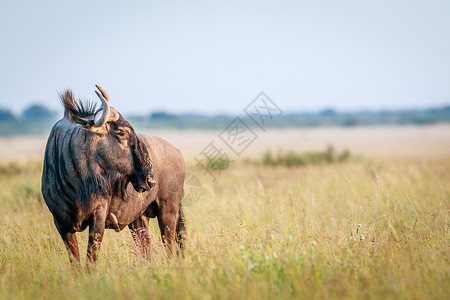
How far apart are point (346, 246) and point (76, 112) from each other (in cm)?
354

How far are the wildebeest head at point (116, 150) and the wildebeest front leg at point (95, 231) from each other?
45 centimetres

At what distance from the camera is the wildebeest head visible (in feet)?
17.5

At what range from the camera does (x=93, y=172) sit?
536 centimetres

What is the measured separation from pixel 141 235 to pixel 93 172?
4.60 ft

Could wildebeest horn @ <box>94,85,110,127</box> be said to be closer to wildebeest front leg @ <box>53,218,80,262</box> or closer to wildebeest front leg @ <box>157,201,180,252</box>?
wildebeest front leg @ <box>53,218,80,262</box>

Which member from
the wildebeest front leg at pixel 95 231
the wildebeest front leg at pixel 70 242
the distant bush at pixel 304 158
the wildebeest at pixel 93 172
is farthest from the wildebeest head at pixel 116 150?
the distant bush at pixel 304 158

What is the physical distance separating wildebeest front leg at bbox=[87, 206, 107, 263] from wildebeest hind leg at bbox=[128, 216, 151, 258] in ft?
2.06

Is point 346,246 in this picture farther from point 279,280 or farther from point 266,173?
point 266,173

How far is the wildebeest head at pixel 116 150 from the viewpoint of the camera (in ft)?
17.5

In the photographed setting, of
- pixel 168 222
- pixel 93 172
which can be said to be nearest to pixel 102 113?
pixel 93 172

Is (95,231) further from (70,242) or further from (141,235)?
(141,235)

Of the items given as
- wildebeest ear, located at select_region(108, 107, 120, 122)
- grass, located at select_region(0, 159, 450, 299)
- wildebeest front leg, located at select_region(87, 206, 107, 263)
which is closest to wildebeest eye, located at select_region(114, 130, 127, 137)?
wildebeest ear, located at select_region(108, 107, 120, 122)

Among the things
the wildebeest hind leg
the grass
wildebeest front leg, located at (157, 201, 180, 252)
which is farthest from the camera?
wildebeest front leg, located at (157, 201, 180, 252)

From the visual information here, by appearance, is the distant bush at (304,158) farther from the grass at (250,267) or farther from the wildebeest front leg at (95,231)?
the wildebeest front leg at (95,231)
